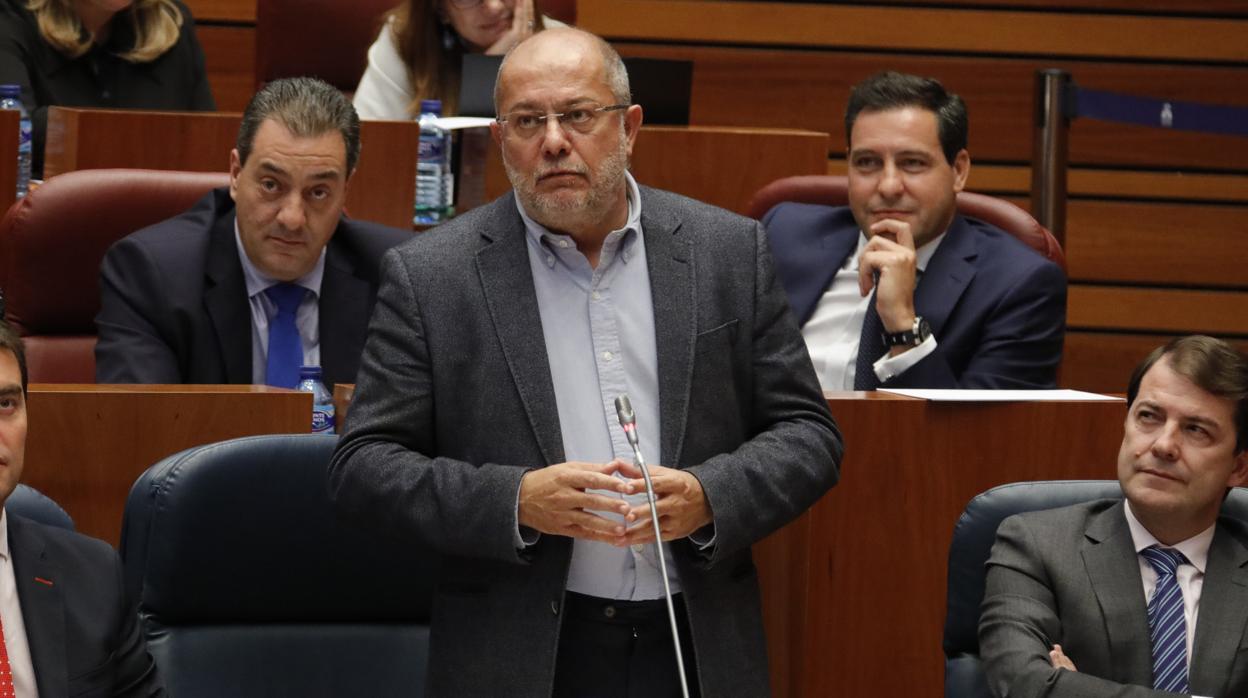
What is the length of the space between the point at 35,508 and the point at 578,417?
0.71m

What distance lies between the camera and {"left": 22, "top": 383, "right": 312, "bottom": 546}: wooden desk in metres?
2.59

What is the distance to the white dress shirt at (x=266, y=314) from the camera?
3.25 meters

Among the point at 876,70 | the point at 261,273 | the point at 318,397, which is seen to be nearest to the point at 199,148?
the point at 261,273

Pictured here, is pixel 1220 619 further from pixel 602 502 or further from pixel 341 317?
pixel 341 317

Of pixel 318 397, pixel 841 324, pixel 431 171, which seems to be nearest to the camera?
pixel 318 397

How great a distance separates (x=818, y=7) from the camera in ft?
18.9

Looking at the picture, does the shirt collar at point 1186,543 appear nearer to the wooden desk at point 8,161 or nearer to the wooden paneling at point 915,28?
the wooden desk at point 8,161

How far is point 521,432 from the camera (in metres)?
2.19

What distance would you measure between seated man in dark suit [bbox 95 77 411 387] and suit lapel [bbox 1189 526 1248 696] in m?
1.60

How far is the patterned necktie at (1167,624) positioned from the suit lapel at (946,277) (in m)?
0.99

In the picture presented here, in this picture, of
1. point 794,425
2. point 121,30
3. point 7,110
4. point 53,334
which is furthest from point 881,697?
point 121,30

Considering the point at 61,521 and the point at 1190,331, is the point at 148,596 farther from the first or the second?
the point at 1190,331

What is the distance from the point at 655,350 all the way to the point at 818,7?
374 cm

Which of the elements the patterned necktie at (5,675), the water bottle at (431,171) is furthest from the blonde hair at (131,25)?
the patterned necktie at (5,675)
